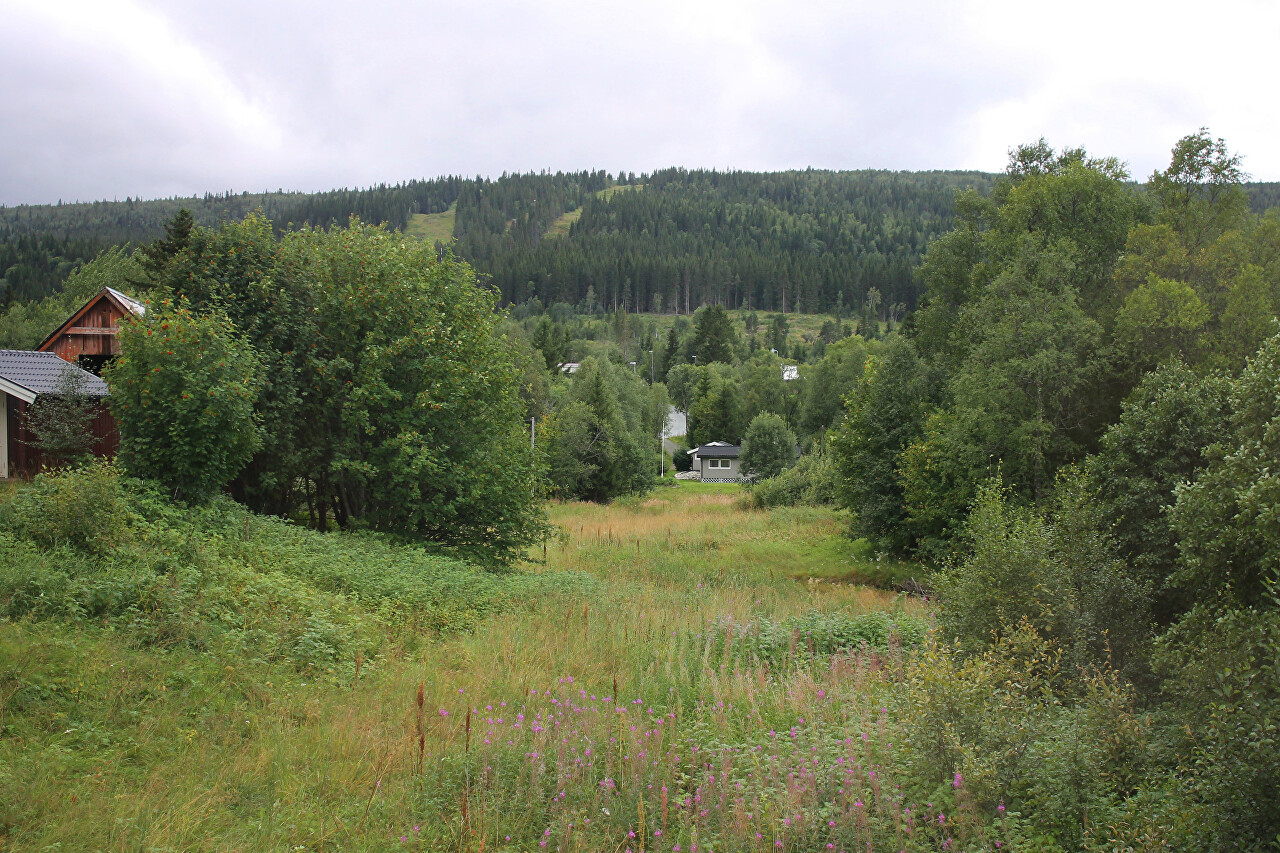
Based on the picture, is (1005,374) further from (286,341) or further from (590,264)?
(590,264)

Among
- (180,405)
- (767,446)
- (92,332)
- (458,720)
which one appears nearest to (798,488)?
(767,446)

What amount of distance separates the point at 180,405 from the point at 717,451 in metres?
70.8

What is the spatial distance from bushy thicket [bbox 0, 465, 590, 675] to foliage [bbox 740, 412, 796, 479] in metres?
55.5

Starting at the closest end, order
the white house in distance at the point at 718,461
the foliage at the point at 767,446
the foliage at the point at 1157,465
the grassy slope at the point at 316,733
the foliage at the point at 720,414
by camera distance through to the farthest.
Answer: the grassy slope at the point at 316,733 → the foliage at the point at 1157,465 → the foliage at the point at 767,446 → the white house in distance at the point at 718,461 → the foliage at the point at 720,414

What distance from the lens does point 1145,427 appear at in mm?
10586

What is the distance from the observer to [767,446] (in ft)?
222

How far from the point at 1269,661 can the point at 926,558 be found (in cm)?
2168

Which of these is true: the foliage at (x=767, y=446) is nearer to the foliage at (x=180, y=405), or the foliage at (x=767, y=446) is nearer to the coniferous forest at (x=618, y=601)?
the coniferous forest at (x=618, y=601)

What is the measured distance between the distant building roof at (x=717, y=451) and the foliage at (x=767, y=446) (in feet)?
41.5

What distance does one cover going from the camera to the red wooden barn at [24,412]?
19.7 metres

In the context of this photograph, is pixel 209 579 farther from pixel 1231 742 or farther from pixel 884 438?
pixel 884 438

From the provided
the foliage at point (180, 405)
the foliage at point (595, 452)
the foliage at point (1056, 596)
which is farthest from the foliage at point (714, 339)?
the foliage at point (1056, 596)

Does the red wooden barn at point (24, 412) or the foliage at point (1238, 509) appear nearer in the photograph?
the foliage at point (1238, 509)

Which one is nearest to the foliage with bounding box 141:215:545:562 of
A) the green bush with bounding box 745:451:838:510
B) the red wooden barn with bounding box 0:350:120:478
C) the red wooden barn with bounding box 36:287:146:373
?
the red wooden barn with bounding box 0:350:120:478
